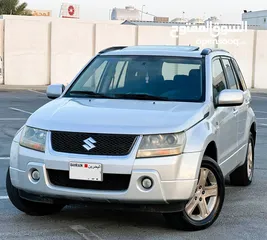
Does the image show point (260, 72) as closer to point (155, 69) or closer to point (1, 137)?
point (1, 137)

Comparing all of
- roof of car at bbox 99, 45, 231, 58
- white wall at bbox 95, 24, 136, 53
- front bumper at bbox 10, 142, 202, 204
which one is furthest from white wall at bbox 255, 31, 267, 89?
front bumper at bbox 10, 142, 202, 204

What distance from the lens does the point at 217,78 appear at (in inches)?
269

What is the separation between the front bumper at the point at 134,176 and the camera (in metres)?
5.13

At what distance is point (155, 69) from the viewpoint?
6652 mm

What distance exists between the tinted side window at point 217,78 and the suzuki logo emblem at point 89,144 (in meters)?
1.75

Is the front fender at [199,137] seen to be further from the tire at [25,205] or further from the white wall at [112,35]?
the white wall at [112,35]

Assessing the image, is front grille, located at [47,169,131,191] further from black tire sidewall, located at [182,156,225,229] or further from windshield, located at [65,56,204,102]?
windshield, located at [65,56,204,102]

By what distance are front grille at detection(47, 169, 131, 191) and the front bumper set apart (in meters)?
0.04

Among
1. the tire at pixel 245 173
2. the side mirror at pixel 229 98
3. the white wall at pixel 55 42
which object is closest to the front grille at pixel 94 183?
the side mirror at pixel 229 98

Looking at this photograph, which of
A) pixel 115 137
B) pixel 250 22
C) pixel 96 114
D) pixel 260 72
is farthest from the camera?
pixel 250 22

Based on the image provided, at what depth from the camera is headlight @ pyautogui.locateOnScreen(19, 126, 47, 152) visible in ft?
17.7

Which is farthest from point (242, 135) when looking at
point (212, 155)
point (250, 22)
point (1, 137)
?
point (250, 22)

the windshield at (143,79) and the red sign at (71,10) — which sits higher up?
the red sign at (71,10)

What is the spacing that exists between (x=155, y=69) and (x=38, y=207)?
199 centimetres
